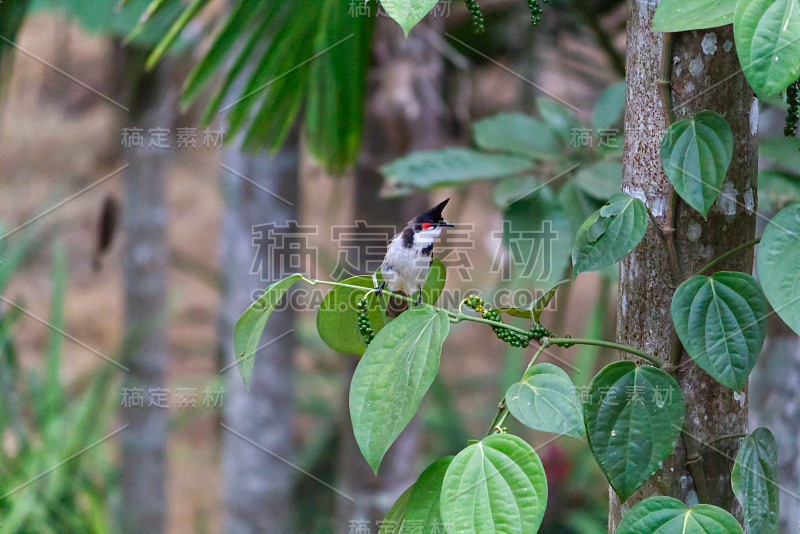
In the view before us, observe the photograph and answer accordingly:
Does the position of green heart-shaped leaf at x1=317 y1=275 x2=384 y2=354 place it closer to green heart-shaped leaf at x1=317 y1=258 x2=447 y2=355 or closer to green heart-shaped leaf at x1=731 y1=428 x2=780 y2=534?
green heart-shaped leaf at x1=317 y1=258 x2=447 y2=355

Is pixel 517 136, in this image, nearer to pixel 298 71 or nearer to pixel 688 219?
pixel 298 71

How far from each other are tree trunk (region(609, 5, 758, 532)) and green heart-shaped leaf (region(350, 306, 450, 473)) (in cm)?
36

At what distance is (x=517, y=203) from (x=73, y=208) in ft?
30.4

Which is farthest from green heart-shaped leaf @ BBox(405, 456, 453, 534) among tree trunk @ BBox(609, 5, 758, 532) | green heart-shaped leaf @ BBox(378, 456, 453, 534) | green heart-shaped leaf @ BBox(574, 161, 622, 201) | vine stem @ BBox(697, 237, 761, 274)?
green heart-shaped leaf @ BBox(574, 161, 622, 201)

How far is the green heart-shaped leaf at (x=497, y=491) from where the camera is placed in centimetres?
94

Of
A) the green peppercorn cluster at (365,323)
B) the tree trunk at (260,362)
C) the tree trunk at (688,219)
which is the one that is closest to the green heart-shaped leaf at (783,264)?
the tree trunk at (688,219)

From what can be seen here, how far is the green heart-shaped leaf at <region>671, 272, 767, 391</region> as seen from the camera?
981mm

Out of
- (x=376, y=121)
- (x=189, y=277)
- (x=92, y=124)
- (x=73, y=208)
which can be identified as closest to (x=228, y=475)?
(x=376, y=121)

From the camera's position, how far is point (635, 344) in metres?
1.17

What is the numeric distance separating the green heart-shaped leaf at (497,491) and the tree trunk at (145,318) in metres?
2.53

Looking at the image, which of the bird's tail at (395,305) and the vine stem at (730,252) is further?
the bird's tail at (395,305)

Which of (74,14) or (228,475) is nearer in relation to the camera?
(74,14)

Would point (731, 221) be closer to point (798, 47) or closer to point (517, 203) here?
point (798, 47)

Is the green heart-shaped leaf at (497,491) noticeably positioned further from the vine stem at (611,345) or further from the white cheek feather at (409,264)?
the white cheek feather at (409,264)
